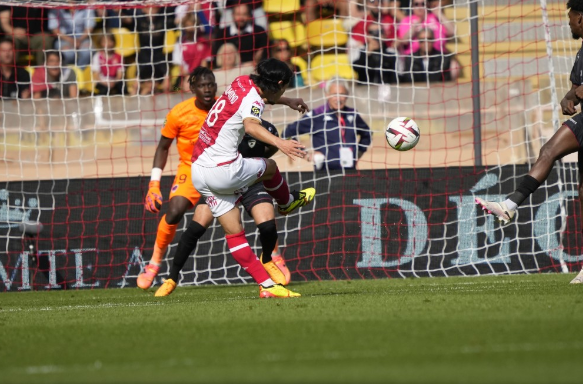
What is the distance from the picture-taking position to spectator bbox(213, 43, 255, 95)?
43.6 ft

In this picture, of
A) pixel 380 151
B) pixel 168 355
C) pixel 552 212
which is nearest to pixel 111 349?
pixel 168 355

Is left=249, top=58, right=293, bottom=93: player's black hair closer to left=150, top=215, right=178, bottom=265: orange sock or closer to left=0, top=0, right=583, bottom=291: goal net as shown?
left=150, top=215, right=178, bottom=265: orange sock

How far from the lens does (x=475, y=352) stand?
12.8 ft

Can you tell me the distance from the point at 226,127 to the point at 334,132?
474 cm

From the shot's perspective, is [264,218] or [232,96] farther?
[264,218]

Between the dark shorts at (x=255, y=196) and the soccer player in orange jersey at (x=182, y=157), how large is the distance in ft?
3.57

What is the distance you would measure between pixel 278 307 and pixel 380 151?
758 cm

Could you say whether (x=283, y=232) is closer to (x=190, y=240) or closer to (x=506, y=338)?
(x=190, y=240)

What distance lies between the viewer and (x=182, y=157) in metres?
9.30

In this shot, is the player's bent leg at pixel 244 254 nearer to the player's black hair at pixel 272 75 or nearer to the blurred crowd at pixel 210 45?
the player's black hair at pixel 272 75

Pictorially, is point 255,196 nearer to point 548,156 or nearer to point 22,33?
point 548,156

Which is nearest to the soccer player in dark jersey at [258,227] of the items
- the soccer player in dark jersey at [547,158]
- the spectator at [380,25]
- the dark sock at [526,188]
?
the soccer player in dark jersey at [547,158]

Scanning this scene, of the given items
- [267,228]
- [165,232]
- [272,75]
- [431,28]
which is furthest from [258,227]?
[431,28]

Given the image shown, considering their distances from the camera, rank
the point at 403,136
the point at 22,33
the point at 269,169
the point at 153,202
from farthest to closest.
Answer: the point at 22,33 → the point at 153,202 → the point at 403,136 → the point at 269,169
